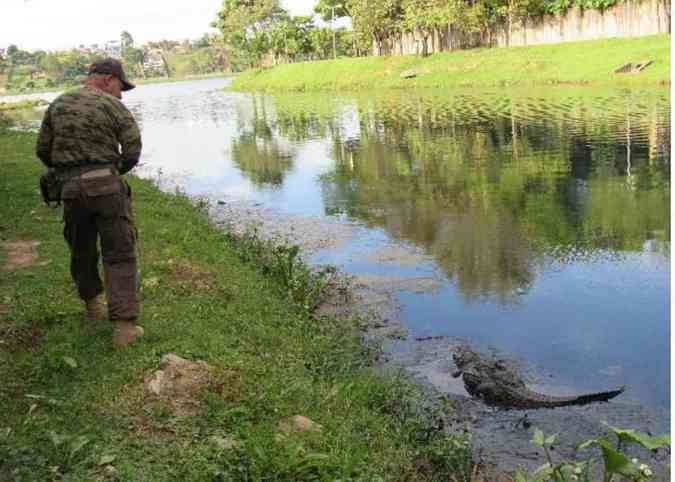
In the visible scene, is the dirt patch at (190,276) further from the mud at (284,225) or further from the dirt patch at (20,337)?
the mud at (284,225)

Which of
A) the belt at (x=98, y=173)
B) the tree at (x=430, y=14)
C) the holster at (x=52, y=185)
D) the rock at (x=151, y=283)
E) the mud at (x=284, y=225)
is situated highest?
the tree at (x=430, y=14)

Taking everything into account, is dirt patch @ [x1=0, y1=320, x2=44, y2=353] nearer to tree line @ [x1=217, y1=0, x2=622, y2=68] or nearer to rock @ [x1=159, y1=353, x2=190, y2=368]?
Result: rock @ [x1=159, y1=353, x2=190, y2=368]

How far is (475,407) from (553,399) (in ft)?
2.17

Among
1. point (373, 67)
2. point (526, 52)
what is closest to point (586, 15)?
point (526, 52)

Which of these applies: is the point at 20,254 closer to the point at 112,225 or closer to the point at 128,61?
the point at 112,225

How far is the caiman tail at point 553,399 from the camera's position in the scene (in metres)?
6.41

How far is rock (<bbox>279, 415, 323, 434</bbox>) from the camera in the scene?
16.5ft

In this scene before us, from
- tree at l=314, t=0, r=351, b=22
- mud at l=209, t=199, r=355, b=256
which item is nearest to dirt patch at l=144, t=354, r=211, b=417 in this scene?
mud at l=209, t=199, r=355, b=256

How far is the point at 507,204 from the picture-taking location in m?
14.2

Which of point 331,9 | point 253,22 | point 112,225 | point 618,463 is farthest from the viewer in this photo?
point 253,22

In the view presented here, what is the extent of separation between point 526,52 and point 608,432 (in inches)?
1637

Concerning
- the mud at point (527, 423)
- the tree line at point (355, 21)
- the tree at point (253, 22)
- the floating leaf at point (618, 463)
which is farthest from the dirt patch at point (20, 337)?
the tree at point (253, 22)

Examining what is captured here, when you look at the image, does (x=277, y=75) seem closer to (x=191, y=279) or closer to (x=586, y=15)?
(x=586, y=15)

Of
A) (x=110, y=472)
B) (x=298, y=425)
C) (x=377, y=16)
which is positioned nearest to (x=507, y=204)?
(x=298, y=425)
